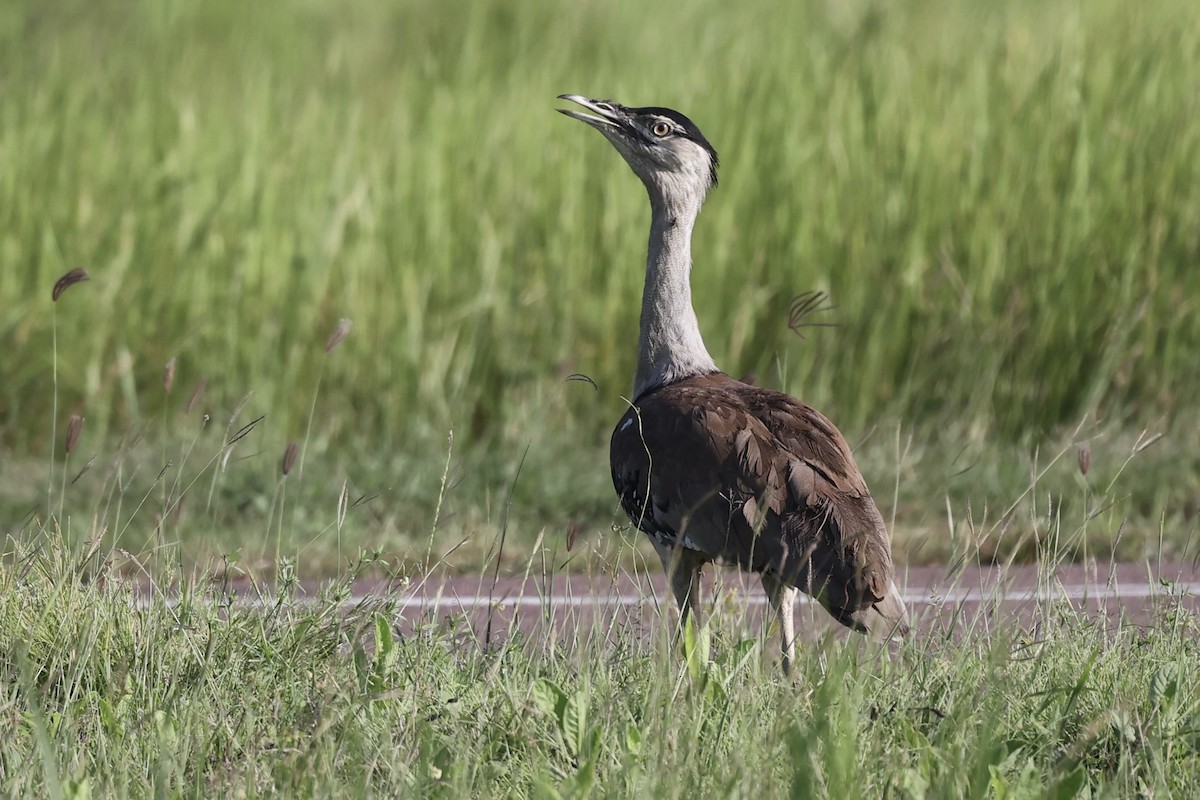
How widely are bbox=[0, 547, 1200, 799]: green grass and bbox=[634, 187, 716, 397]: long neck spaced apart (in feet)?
3.41

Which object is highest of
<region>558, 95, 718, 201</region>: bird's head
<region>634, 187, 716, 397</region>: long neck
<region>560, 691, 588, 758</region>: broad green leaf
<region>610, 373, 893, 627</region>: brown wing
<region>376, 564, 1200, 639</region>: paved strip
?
<region>558, 95, 718, 201</region>: bird's head

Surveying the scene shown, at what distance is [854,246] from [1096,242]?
3.69ft

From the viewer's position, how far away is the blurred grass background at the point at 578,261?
7488 mm

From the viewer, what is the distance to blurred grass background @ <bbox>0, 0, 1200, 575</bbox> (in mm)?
7488

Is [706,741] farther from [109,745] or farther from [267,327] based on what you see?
[267,327]

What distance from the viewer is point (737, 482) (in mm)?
4242

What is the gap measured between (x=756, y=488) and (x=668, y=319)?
93cm

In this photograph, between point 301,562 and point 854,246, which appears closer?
point 301,562

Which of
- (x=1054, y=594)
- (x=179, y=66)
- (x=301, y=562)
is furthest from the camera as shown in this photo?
(x=179, y=66)

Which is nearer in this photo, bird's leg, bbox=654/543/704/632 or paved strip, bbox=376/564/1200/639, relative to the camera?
paved strip, bbox=376/564/1200/639

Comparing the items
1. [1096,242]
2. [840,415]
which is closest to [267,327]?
[840,415]

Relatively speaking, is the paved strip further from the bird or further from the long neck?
the long neck

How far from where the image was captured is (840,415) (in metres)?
7.63

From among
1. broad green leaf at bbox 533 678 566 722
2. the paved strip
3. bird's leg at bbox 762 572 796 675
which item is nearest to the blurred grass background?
the paved strip
